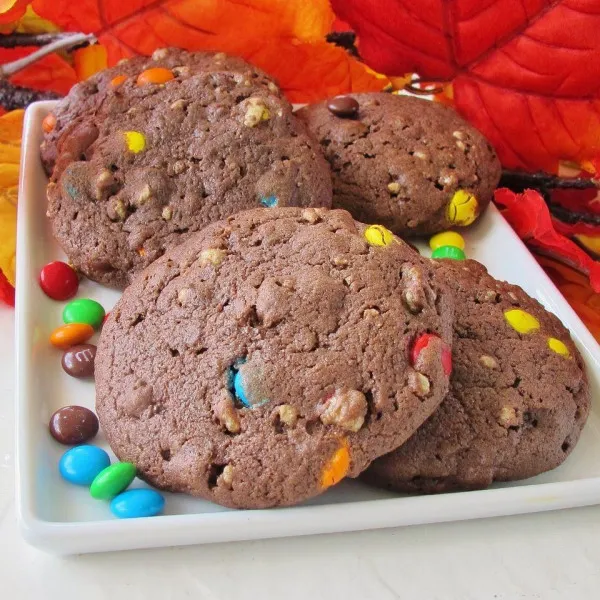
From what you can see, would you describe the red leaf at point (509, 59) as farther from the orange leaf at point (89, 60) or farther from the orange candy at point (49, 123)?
the orange candy at point (49, 123)

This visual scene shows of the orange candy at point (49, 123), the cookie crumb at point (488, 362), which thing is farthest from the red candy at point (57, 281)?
the cookie crumb at point (488, 362)

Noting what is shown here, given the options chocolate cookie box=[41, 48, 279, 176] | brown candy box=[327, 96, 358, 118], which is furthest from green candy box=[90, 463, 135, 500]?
brown candy box=[327, 96, 358, 118]

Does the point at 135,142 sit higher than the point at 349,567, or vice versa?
the point at 135,142

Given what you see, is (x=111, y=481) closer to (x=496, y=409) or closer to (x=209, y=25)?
(x=496, y=409)

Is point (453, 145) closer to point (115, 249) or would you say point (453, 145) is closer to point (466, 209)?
point (466, 209)

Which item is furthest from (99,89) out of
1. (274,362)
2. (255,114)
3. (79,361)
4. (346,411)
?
(346,411)

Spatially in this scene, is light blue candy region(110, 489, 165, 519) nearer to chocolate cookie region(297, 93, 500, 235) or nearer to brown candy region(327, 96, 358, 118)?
chocolate cookie region(297, 93, 500, 235)

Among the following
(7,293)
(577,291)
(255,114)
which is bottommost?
(577,291)
